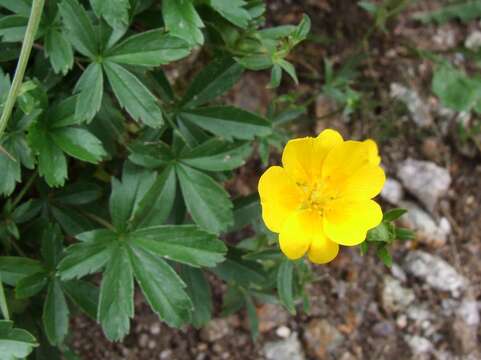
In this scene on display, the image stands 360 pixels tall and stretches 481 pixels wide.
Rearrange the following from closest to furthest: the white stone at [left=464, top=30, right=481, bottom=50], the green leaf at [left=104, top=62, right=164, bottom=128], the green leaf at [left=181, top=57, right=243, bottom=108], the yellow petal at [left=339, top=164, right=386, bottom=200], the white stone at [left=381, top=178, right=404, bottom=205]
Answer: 1. the yellow petal at [left=339, top=164, right=386, bottom=200]
2. the green leaf at [left=104, top=62, right=164, bottom=128]
3. the green leaf at [left=181, top=57, right=243, bottom=108]
4. the white stone at [left=381, top=178, right=404, bottom=205]
5. the white stone at [left=464, top=30, right=481, bottom=50]

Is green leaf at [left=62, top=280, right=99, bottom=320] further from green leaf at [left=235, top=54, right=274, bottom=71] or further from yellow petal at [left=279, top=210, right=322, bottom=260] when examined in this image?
green leaf at [left=235, top=54, right=274, bottom=71]

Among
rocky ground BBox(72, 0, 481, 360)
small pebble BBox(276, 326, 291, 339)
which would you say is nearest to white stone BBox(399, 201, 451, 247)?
rocky ground BBox(72, 0, 481, 360)

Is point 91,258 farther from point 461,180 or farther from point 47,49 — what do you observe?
point 461,180

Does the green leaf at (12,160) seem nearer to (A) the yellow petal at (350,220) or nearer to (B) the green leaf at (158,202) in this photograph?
(B) the green leaf at (158,202)

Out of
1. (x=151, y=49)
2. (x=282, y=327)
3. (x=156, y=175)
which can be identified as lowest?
(x=282, y=327)

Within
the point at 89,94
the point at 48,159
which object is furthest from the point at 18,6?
the point at 48,159

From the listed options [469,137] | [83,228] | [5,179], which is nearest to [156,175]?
[83,228]
